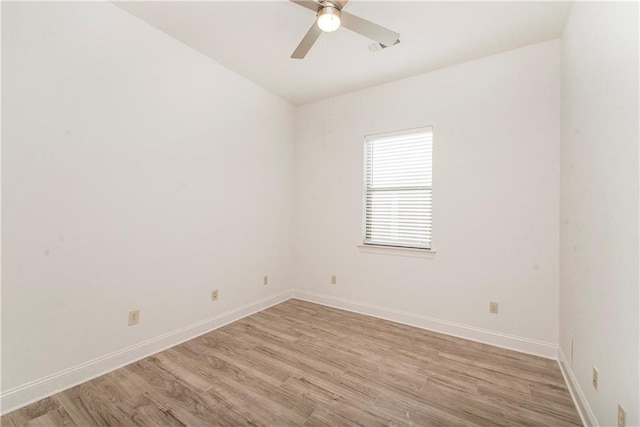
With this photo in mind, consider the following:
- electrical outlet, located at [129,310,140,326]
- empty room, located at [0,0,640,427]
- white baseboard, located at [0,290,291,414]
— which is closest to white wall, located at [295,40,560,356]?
empty room, located at [0,0,640,427]

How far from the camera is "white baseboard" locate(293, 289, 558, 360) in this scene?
246 cm

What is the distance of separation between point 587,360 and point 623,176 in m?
1.13


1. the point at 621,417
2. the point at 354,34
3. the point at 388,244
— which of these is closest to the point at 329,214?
the point at 388,244

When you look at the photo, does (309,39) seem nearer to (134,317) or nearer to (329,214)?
(329,214)

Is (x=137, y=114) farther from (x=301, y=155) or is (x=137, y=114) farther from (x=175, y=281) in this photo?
(x=301, y=155)

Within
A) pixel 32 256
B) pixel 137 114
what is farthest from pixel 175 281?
pixel 137 114

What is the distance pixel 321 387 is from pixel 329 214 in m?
2.16

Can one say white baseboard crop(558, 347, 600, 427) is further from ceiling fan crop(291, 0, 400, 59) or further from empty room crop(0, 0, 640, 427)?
ceiling fan crop(291, 0, 400, 59)

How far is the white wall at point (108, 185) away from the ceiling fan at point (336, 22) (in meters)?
1.44

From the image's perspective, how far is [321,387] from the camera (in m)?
1.96

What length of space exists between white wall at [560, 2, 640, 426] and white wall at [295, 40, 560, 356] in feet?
0.99

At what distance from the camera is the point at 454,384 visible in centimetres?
200

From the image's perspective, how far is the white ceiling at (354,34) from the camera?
6.96 ft

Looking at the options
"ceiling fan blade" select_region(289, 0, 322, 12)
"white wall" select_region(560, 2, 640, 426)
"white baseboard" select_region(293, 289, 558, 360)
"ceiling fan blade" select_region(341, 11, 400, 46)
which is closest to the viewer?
"white wall" select_region(560, 2, 640, 426)
